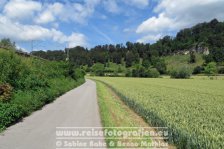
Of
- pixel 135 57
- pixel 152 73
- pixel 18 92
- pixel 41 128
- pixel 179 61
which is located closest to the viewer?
pixel 41 128

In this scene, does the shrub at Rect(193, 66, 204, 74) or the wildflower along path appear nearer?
the wildflower along path

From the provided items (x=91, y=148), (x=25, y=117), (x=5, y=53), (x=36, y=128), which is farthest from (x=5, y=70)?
(x=91, y=148)

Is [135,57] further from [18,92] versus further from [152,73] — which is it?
[18,92]

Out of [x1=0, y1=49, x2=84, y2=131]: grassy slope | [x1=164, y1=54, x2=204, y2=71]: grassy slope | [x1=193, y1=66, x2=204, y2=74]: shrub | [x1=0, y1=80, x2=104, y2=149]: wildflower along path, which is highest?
[x1=164, y1=54, x2=204, y2=71]: grassy slope

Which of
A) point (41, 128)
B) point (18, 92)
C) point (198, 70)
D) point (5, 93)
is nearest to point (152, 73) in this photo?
point (198, 70)

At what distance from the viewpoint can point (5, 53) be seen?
1789cm

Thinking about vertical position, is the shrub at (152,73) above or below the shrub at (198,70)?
below

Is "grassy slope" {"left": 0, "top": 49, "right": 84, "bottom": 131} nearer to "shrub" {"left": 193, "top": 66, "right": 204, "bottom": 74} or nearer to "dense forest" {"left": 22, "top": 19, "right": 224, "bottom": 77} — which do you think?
"dense forest" {"left": 22, "top": 19, "right": 224, "bottom": 77}

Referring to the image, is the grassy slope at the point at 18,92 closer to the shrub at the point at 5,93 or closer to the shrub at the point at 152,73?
the shrub at the point at 5,93

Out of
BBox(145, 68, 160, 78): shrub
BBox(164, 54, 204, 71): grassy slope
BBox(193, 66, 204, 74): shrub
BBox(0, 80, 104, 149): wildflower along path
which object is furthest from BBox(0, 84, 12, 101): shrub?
BBox(164, 54, 204, 71): grassy slope

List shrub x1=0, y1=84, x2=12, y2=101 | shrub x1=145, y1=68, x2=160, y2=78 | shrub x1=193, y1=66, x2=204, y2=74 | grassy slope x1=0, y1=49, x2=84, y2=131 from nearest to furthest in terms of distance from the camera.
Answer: grassy slope x1=0, y1=49, x2=84, y2=131, shrub x1=0, y1=84, x2=12, y2=101, shrub x1=145, y1=68, x2=160, y2=78, shrub x1=193, y1=66, x2=204, y2=74

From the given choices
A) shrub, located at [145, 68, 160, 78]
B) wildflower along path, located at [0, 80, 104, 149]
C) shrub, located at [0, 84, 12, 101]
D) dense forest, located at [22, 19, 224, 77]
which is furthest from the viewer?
dense forest, located at [22, 19, 224, 77]

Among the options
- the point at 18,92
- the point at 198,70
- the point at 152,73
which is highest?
the point at 198,70

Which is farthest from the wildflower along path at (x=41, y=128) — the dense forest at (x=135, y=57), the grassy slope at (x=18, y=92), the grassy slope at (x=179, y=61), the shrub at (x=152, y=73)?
the grassy slope at (x=179, y=61)
